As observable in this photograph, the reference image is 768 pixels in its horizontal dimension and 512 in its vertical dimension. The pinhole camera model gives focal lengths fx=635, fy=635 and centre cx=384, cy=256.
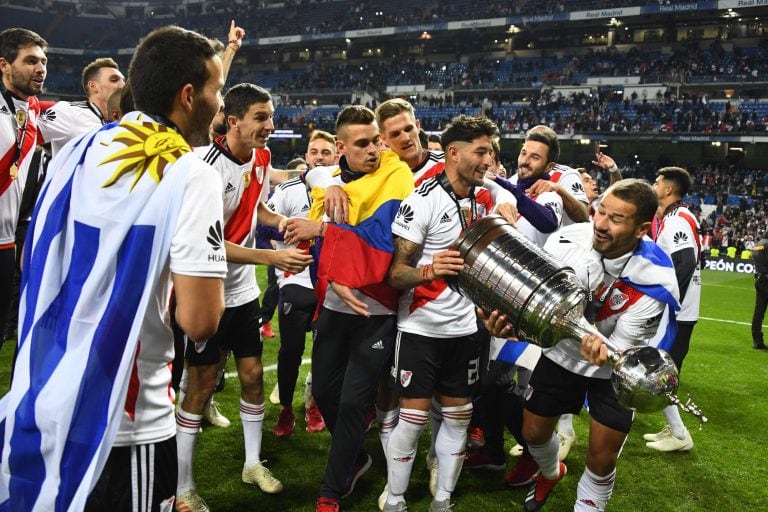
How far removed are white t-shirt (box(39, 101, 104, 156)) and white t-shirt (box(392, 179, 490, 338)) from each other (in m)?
2.70

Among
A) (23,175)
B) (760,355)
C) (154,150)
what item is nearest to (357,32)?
(760,355)

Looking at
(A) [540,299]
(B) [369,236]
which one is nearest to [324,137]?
(B) [369,236]

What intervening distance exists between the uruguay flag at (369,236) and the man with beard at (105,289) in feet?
5.54

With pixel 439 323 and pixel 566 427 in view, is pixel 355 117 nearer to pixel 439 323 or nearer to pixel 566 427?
pixel 439 323

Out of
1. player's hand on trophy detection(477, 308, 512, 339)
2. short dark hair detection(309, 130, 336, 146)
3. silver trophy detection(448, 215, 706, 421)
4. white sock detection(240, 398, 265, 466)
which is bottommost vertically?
white sock detection(240, 398, 265, 466)

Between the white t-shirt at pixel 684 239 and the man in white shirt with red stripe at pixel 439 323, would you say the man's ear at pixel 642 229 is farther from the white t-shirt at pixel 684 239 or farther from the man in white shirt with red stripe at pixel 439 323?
the white t-shirt at pixel 684 239

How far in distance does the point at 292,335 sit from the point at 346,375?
140 centimetres

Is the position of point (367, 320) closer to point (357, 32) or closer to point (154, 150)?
point (154, 150)

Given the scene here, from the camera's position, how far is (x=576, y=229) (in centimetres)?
361

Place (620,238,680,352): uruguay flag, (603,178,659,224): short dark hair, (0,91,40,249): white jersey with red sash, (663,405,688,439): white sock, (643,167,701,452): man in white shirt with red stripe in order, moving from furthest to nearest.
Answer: (643,167,701,452): man in white shirt with red stripe → (663,405,688,439): white sock → (0,91,40,249): white jersey with red sash → (620,238,680,352): uruguay flag → (603,178,659,224): short dark hair

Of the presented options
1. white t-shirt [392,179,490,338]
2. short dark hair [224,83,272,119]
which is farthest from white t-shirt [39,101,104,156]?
white t-shirt [392,179,490,338]

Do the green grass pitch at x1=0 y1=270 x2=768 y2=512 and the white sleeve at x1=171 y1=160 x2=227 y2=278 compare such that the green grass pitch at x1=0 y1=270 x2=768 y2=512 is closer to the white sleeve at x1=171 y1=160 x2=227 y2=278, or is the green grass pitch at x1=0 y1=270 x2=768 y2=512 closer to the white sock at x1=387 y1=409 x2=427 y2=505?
the white sock at x1=387 y1=409 x2=427 y2=505

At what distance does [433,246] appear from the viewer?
3617 millimetres

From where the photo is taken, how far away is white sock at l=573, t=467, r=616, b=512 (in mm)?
3449
